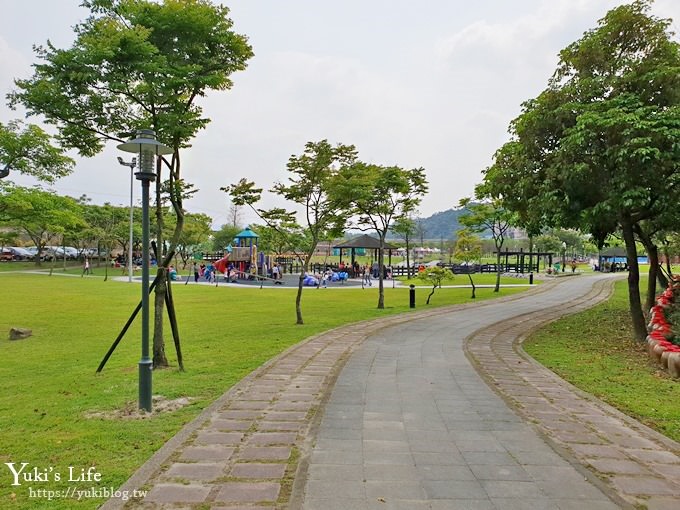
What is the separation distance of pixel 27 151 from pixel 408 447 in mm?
11887

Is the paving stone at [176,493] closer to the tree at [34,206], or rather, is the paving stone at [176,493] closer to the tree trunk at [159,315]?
the tree trunk at [159,315]

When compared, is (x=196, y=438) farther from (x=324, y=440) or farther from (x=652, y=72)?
(x=652, y=72)

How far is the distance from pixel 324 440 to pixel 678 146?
6707mm

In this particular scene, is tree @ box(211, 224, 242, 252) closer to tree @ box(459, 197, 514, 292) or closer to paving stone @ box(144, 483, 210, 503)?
tree @ box(459, 197, 514, 292)

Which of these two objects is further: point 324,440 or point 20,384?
point 20,384

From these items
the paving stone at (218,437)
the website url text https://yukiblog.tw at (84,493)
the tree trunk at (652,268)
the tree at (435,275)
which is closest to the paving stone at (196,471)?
the website url text https://yukiblog.tw at (84,493)

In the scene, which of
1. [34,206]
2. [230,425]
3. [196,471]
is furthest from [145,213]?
[34,206]

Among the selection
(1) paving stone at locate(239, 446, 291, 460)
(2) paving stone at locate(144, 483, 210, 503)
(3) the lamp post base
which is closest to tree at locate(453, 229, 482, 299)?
(3) the lamp post base

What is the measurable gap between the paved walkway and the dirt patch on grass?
51 cm

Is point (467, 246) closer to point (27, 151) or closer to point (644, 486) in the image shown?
point (27, 151)

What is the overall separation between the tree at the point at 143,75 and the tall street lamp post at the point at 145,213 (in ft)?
4.67

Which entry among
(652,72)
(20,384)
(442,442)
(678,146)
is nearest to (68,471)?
(442,442)

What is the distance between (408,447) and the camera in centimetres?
362

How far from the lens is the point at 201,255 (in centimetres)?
5309
